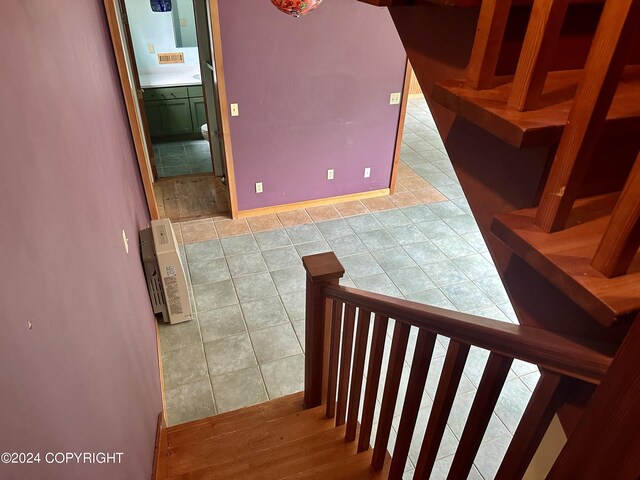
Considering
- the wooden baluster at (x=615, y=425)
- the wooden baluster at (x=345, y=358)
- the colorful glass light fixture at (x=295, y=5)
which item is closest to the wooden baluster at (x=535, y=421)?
the wooden baluster at (x=615, y=425)

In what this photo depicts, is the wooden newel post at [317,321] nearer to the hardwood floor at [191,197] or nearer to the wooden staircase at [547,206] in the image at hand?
the wooden staircase at [547,206]

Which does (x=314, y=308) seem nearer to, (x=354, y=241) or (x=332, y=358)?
(x=332, y=358)

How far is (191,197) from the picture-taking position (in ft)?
16.8

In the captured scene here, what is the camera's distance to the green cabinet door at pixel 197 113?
606 cm

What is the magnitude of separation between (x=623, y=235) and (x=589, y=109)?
0.19 m

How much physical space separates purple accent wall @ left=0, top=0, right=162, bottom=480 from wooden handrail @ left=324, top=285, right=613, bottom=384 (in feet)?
2.83

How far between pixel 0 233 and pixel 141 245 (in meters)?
2.34

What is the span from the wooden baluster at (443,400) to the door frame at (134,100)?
10.7 feet

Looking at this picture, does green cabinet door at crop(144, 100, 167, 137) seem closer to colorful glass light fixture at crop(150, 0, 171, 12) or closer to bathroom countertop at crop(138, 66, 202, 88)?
bathroom countertop at crop(138, 66, 202, 88)

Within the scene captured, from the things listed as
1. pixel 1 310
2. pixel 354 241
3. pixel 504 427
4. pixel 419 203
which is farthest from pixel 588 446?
pixel 419 203

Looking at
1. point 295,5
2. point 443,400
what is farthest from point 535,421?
point 295,5

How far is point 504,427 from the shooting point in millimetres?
2701

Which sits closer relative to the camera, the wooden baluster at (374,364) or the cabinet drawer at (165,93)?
the wooden baluster at (374,364)

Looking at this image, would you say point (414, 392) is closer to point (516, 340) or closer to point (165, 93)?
point (516, 340)
